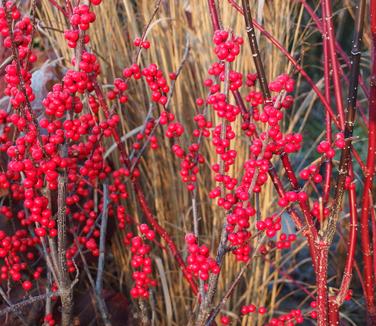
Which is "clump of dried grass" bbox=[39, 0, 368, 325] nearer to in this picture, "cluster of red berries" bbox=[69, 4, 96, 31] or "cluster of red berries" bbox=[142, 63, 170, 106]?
"cluster of red berries" bbox=[142, 63, 170, 106]

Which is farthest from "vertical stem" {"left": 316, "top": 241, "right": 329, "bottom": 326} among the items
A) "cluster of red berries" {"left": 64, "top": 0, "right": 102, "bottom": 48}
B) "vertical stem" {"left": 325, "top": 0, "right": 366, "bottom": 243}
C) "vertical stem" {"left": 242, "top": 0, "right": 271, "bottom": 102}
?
"cluster of red berries" {"left": 64, "top": 0, "right": 102, "bottom": 48}

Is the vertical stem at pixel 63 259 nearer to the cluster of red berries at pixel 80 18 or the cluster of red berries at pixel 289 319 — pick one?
the cluster of red berries at pixel 80 18

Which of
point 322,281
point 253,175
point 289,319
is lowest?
point 289,319

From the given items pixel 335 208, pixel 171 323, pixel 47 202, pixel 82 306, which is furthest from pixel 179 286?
pixel 335 208

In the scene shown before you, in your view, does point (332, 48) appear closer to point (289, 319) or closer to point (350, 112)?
point (350, 112)

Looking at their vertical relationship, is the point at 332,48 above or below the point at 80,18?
below

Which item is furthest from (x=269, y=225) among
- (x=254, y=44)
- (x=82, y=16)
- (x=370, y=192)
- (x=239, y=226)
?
(x=82, y=16)

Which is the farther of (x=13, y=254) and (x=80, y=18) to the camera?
(x=13, y=254)

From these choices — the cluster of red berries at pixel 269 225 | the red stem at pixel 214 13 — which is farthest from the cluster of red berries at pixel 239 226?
the red stem at pixel 214 13

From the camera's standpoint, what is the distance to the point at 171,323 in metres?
1.48

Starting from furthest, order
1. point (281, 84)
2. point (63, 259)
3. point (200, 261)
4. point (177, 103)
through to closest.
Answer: point (177, 103) → point (63, 259) → point (200, 261) → point (281, 84)

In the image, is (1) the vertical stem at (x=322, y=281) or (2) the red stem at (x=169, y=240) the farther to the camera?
(2) the red stem at (x=169, y=240)

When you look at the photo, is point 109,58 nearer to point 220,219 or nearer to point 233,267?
point 220,219

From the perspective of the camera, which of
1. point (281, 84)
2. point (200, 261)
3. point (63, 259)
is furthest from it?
point (63, 259)
